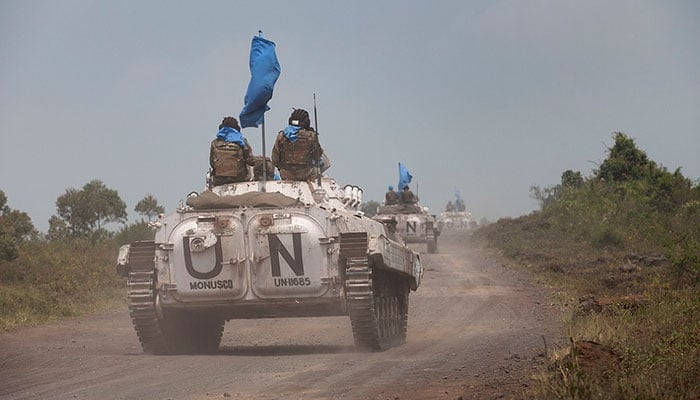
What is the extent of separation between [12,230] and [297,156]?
11637mm

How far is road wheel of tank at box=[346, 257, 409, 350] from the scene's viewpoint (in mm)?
11891

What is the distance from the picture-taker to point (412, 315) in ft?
58.9

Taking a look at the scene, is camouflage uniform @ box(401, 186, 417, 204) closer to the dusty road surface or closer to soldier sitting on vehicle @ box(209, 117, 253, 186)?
the dusty road surface

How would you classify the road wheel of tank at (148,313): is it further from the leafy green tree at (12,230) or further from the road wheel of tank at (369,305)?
the leafy green tree at (12,230)

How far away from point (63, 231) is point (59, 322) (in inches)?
801

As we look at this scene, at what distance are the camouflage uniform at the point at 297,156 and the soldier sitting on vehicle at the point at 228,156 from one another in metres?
0.46

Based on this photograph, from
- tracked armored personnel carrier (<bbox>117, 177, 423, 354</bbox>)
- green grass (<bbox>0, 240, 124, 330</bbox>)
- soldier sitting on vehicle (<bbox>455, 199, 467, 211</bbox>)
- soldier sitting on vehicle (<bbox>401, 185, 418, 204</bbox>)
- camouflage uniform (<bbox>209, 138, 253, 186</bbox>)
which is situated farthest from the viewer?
soldier sitting on vehicle (<bbox>455, 199, 467, 211</bbox>)

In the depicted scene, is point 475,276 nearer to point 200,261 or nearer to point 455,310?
point 455,310

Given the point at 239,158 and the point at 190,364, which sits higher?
the point at 239,158

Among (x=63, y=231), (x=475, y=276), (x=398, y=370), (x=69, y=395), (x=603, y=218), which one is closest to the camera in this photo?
(x=69, y=395)

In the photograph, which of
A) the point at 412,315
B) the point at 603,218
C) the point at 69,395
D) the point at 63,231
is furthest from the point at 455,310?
the point at 63,231

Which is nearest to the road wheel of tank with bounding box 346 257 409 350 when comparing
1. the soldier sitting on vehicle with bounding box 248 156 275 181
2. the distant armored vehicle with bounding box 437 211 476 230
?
the soldier sitting on vehicle with bounding box 248 156 275 181

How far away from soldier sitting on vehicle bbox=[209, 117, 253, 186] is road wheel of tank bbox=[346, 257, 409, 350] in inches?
87.1

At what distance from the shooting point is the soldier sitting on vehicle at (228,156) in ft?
44.9
